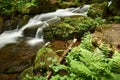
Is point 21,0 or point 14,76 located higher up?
point 21,0

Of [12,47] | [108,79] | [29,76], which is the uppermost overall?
[108,79]

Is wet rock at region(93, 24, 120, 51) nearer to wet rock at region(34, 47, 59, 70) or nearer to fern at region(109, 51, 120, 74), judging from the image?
wet rock at region(34, 47, 59, 70)

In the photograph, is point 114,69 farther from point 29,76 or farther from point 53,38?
point 53,38

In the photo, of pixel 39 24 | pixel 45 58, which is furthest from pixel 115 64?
pixel 39 24

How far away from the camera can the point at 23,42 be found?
1066 cm

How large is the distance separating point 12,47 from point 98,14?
184 inches

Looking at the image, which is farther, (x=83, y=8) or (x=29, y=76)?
(x=83, y=8)

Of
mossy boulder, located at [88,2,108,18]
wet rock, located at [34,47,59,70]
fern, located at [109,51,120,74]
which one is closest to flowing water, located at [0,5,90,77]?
mossy boulder, located at [88,2,108,18]

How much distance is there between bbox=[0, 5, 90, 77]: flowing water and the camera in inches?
328

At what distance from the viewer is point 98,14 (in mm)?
11688

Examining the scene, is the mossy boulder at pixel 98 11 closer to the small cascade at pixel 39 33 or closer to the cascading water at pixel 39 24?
the cascading water at pixel 39 24

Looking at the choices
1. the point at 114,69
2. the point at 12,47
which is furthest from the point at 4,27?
the point at 114,69

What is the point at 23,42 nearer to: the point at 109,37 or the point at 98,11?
the point at 98,11

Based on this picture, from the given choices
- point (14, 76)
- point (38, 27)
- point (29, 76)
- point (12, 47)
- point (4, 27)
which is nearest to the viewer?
point (29, 76)
